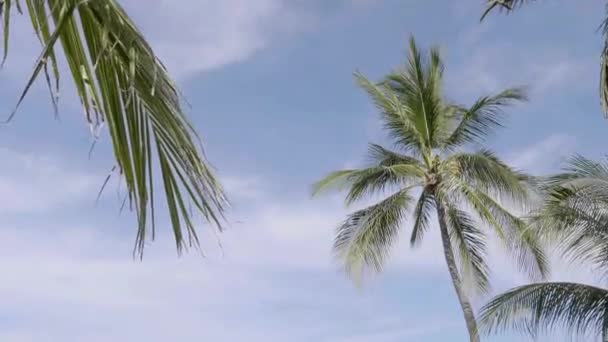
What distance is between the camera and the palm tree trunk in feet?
54.4

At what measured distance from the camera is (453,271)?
1692 cm

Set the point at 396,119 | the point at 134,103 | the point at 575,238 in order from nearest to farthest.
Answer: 1. the point at 134,103
2. the point at 575,238
3. the point at 396,119

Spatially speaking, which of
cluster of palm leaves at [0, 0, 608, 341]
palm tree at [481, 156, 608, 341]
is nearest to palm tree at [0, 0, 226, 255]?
cluster of palm leaves at [0, 0, 608, 341]

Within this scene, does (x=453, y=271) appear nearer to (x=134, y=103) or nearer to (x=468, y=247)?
(x=468, y=247)

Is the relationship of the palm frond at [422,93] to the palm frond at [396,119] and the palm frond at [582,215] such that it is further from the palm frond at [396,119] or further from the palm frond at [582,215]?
the palm frond at [582,215]

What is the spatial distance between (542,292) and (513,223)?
4.06 metres

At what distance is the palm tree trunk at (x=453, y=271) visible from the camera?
16.6m

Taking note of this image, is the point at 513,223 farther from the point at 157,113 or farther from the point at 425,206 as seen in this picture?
the point at 157,113

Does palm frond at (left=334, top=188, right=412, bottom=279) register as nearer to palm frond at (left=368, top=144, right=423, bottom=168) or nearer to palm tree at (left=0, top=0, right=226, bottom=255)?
palm frond at (left=368, top=144, right=423, bottom=168)

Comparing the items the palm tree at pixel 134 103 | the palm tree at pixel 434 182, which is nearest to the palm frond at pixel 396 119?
the palm tree at pixel 434 182

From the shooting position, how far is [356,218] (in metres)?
17.2

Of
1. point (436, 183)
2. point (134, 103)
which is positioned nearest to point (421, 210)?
point (436, 183)

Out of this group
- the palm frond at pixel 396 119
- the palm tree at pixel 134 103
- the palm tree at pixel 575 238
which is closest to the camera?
the palm tree at pixel 134 103

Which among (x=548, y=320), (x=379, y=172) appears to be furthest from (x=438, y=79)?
(x=548, y=320)
